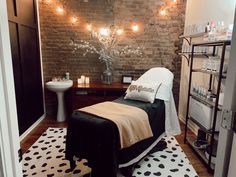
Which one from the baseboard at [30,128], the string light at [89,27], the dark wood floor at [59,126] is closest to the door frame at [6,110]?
the dark wood floor at [59,126]

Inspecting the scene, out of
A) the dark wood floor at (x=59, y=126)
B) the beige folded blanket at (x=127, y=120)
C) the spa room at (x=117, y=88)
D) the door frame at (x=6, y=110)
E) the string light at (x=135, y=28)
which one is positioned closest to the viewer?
the door frame at (x=6, y=110)

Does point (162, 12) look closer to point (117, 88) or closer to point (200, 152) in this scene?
point (117, 88)

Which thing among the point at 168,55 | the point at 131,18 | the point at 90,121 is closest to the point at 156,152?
the point at 90,121

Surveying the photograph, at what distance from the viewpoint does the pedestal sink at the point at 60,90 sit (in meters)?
3.37

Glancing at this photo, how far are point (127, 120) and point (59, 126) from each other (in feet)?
6.24

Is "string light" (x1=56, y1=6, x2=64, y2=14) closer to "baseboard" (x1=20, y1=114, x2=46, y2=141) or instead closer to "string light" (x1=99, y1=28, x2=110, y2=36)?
"string light" (x1=99, y1=28, x2=110, y2=36)

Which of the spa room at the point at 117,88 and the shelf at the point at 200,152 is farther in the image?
the shelf at the point at 200,152

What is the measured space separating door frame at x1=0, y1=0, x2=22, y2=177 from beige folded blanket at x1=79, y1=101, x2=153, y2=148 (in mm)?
1159

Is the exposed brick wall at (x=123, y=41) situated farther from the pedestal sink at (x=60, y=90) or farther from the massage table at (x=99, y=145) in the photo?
the massage table at (x=99, y=145)

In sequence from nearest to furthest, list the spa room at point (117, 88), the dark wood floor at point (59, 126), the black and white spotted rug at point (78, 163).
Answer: the spa room at point (117, 88)
the black and white spotted rug at point (78, 163)
the dark wood floor at point (59, 126)

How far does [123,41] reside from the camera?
12.2 ft

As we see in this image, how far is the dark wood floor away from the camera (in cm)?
223

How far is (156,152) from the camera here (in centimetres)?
257

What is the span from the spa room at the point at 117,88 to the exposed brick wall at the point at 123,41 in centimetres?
2
